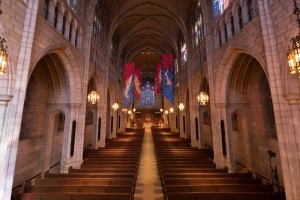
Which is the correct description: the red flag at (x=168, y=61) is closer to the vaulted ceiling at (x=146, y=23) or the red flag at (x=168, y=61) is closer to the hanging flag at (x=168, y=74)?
the hanging flag at (x=168, y=74)

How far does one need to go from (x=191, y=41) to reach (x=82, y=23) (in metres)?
11.6

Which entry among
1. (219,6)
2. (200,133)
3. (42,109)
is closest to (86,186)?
(42,109)

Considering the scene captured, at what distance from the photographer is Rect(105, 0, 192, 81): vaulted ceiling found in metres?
18.0

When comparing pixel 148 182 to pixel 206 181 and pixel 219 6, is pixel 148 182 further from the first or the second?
pixel 219 6

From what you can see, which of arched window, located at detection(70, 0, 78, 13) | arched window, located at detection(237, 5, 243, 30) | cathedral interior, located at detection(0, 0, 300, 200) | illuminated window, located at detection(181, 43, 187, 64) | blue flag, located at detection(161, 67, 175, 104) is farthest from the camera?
illuminated window, located at detection(181, 43, 187, 64)

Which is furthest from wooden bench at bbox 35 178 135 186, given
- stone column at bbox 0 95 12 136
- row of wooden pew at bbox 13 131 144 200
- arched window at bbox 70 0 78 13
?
arched window at bbox 70 0 78 13

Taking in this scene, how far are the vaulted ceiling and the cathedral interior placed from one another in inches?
9.1

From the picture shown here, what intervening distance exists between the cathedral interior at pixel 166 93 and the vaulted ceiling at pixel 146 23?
0.76 feet

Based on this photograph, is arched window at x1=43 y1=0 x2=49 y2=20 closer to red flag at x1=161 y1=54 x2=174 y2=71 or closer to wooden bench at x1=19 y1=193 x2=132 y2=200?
wooden bench at x1=19 y1=193 x2=132 y2=200

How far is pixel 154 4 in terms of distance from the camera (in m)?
18.9

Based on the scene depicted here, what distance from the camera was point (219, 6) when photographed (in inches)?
428

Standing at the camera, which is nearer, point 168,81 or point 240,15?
point 240,15

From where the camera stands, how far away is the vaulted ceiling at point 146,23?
17984 mm

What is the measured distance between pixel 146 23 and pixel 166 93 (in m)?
13.0
